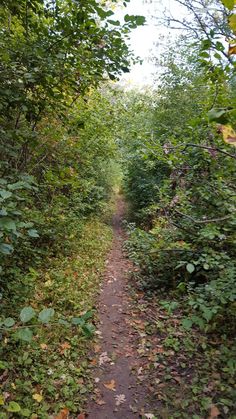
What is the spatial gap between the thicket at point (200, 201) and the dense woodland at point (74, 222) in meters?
0.02

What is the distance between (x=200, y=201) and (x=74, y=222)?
3.77 m

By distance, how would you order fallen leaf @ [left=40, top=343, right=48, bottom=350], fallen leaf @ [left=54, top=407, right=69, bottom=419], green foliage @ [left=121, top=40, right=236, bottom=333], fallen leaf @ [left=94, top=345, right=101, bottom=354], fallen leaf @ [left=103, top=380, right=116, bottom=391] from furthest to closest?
fallen leaf @ [left=94, top=345, right=101, bottom=354] → fallen leaf @ [left=40, top=343, right=48, bottom=350] → fallen leaf @ [left=103, top=380, right=116, bottom=391] → green foliage @ [left=121, top=40, right=236, bottom=333] → fallen leaf @ [left=54, top=407, right=69, bottom=419]

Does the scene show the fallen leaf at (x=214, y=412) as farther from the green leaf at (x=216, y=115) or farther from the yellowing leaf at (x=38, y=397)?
the green leaf at (x=216, y=115)

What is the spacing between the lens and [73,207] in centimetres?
848

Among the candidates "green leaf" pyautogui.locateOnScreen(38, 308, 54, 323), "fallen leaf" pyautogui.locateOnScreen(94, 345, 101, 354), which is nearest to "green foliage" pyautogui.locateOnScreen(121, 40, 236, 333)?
"green leaf" pyautogui.locateOnScreen(38, 308, 54, 323)

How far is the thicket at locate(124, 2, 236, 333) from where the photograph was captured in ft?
9.52

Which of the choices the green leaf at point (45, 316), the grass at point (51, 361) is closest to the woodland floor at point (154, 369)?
the grass at point (51, 361)

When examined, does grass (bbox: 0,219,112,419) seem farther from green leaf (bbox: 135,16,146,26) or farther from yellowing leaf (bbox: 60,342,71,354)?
green leaf (bbox: 135,16,146,26)

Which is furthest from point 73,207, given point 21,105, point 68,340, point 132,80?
point 132,80

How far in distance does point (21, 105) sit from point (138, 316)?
152 inches

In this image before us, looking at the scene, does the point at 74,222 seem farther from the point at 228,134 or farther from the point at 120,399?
the point at 228,134

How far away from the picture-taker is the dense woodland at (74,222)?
286 cm

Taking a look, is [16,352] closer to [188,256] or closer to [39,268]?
[39,268]

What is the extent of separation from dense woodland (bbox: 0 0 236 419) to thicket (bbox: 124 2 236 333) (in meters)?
0.02
